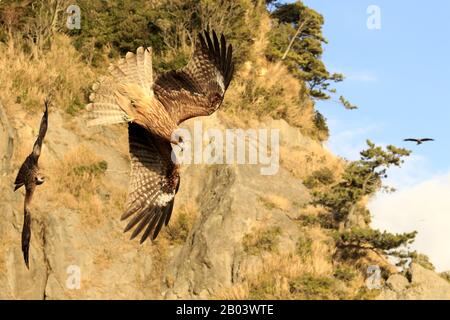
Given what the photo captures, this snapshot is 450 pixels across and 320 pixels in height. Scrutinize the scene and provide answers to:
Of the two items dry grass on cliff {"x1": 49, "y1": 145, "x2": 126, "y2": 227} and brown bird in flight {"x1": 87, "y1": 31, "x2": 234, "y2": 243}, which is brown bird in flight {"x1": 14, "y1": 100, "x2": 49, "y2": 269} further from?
dry grass on cliff {"x1": 49, "y1": 145, "x2": 126, "y2": 227}

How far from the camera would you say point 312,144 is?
1174 inches

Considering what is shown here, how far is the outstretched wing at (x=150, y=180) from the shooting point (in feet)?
43.1

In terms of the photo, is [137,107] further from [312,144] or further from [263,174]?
[312,144]

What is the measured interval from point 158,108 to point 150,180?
1304 millimetres

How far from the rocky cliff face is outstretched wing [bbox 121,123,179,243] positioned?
6.98m

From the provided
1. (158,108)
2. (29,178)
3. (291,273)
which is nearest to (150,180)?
(158,108)

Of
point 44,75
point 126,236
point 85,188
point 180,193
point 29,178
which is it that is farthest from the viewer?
point 44,75

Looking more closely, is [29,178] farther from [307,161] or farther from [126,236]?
[307,161]

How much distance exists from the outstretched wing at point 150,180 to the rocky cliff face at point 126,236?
275 inches

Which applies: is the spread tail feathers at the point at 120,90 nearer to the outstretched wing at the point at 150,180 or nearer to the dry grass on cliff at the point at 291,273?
the outstretched wing at the point at 150,180

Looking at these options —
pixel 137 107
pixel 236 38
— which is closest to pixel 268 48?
pixel 236 38

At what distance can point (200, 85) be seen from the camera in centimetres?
1358

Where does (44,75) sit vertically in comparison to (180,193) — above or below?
above

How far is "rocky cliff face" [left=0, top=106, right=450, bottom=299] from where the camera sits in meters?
21.2
